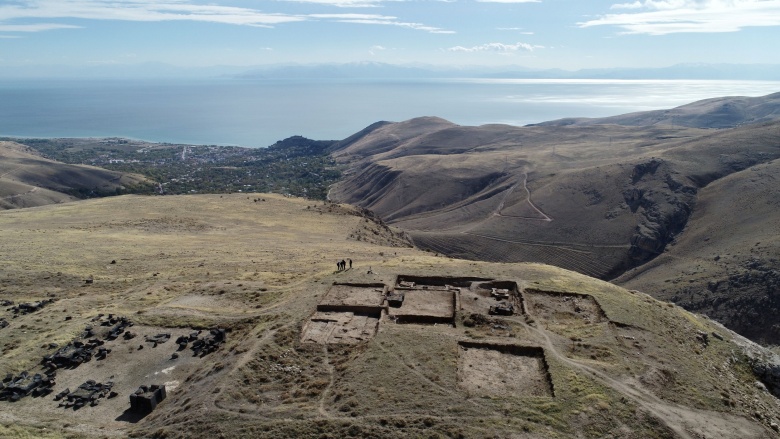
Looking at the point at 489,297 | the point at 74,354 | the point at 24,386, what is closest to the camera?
the point at 24,386

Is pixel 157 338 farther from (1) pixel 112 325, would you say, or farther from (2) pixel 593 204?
(2) pixel 593 204

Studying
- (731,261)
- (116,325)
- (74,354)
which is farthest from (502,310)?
(731,261)

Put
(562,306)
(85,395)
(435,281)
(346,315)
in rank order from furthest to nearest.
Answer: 1. (435,281)
2. (562,306)
3. (346,315)
4. (85,395)

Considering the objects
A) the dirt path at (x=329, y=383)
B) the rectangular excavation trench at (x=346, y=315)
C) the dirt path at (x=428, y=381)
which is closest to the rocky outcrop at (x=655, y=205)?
the rectangular excavation trench at (x=346, y=315)

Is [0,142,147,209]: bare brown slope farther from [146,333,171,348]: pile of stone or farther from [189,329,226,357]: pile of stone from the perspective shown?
[189,329,226,357]: pile of stone

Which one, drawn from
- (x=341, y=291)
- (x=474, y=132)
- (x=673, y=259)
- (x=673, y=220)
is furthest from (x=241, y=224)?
(x=474, y=132)

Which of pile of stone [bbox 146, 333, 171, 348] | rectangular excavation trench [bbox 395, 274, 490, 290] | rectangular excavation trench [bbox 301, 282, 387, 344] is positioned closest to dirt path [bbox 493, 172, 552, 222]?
rectangular excavation trench [bbox 395, 274, 490, 290]

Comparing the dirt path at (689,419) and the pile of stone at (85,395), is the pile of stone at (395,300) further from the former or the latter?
the pile of stone at (85,395)
